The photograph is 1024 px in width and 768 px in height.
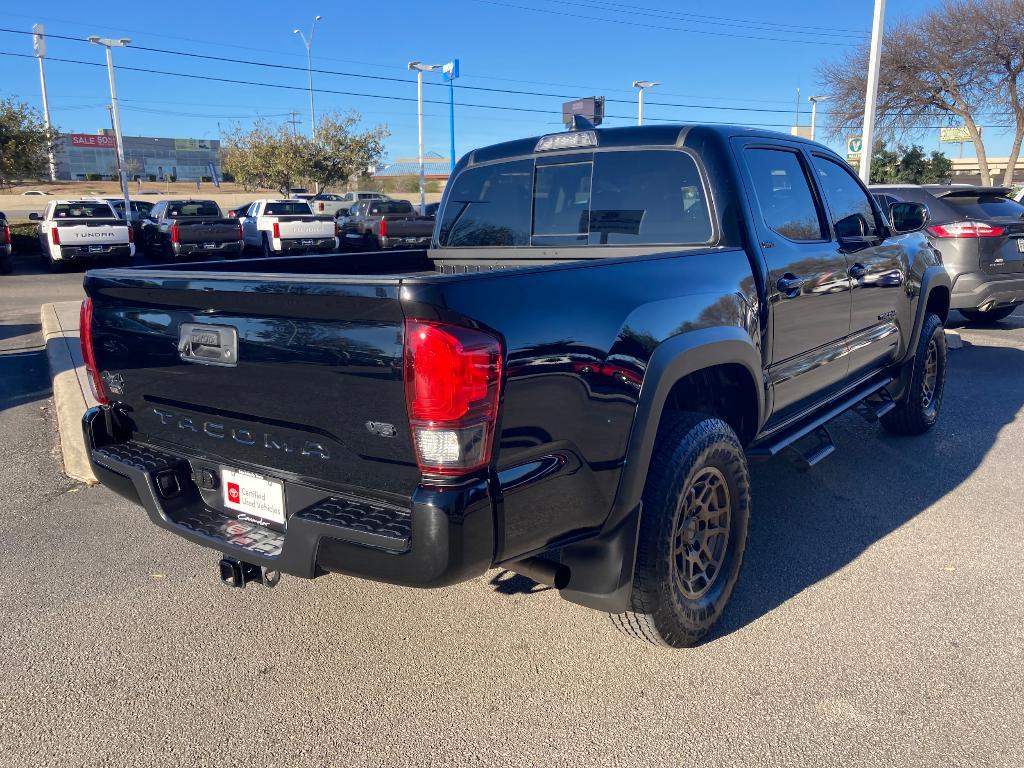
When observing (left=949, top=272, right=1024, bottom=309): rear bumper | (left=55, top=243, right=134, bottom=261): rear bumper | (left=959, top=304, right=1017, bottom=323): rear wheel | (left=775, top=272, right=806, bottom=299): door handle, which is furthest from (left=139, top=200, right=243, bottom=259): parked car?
(left=775, top=272, right=806, bottom=299): door handle

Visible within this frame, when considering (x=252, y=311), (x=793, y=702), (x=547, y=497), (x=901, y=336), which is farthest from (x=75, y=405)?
(x=901, y=336)

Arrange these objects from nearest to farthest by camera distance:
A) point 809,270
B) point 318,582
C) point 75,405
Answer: point 318,582
point 809,270
point 75,405

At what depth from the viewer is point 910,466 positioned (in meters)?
5.26

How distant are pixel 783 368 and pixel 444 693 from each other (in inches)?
83.8

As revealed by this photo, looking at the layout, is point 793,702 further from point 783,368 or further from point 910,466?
point 910,466

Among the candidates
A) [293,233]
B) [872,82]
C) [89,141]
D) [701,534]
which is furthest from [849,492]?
[89,141]

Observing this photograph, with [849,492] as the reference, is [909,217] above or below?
above

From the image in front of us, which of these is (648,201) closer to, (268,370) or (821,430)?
(821,430)

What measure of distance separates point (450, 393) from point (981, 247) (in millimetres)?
8983

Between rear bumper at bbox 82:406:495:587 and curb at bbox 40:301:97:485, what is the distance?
185cm

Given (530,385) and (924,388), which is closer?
(530,385)

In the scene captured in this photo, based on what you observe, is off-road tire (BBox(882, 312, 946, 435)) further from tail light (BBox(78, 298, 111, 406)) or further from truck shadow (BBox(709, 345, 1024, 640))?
tail light (BBox(78, 298, 111, 406))

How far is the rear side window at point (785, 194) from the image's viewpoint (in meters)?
3.80

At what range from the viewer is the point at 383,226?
789 inches
